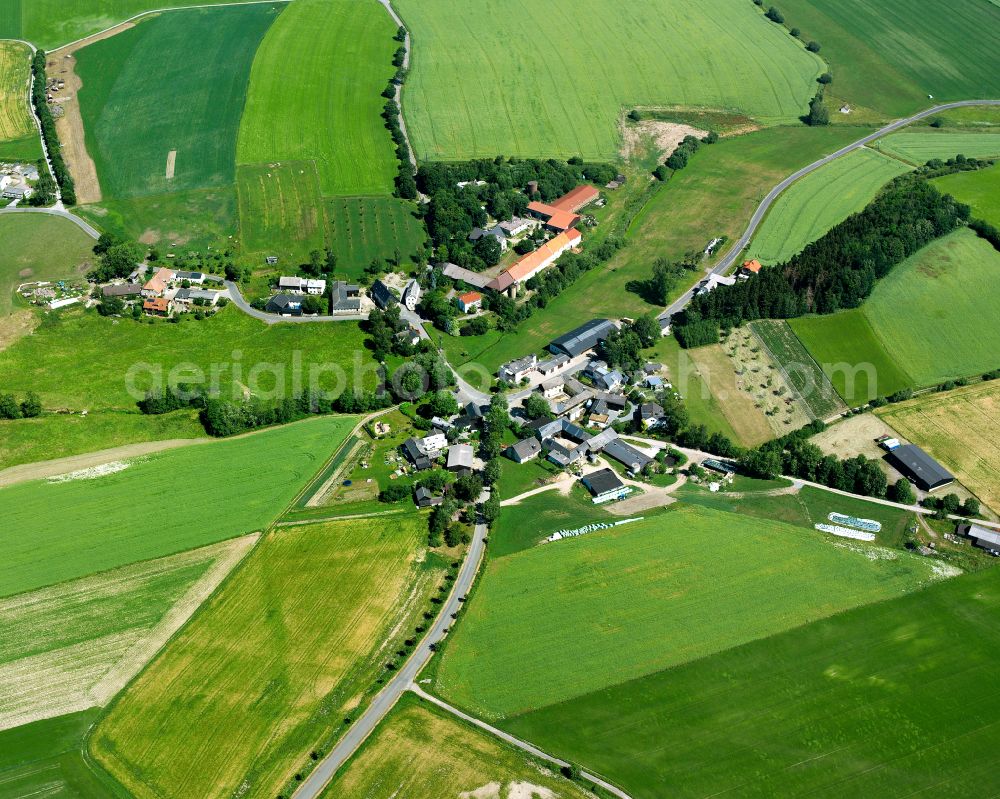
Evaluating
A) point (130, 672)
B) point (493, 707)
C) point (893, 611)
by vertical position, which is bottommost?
point (130, 672)

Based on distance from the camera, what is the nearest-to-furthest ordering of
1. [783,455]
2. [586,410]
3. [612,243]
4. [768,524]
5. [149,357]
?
1. [768,524]
2. [783,455]
3. [586,410]
4. [149,357]
5. [612,243]

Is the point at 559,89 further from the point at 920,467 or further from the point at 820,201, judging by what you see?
the point at 920,467

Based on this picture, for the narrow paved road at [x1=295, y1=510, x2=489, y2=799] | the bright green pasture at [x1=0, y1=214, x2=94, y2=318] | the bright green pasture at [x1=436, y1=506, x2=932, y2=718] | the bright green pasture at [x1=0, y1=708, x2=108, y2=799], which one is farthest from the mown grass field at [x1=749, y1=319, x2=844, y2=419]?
the bright green pasture at [x1=0, y1=214, x2=94, y2=318]

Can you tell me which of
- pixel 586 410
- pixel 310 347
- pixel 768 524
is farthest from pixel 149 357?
pixel 768 524

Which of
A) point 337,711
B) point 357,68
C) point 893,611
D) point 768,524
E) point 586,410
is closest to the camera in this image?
point 337,711

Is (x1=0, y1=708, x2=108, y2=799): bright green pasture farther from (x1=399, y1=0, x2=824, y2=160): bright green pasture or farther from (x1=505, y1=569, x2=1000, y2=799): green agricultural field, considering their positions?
(x1=399, y1=0, x2=824, y2=160): bright green pasture

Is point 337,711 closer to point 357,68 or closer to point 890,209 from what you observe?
point 890,209

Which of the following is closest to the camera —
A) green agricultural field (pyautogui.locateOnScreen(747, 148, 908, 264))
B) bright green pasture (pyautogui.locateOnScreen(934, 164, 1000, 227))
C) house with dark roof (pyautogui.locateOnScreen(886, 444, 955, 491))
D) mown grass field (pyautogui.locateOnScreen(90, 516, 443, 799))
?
mown grass field (pyautogui.locateOnScreen(90, 516, 443, 799))
